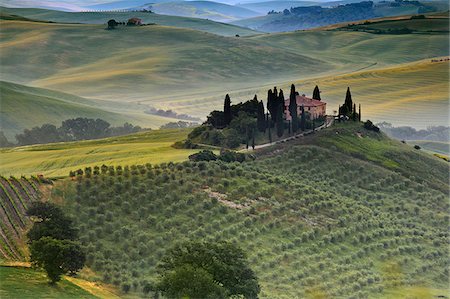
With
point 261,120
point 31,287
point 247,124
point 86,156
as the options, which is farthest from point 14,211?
point 261,120

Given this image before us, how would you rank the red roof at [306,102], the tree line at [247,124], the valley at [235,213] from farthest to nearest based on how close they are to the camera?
the red roof at [306,102], the tree line at [247,124], the valley at [235,213]

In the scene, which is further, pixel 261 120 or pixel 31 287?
pixel 261 120

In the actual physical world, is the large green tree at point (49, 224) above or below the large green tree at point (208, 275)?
above

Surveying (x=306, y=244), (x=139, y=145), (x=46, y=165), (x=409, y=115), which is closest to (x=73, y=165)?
(x=46, y=165)

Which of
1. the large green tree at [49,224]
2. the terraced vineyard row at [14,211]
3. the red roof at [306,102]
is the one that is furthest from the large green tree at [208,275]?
the red roof at [306,102]

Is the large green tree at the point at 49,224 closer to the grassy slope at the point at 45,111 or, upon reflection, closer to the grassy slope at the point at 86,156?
the grassy slope at the point at 86,156

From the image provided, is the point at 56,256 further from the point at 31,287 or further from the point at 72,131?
the point at 72,131
